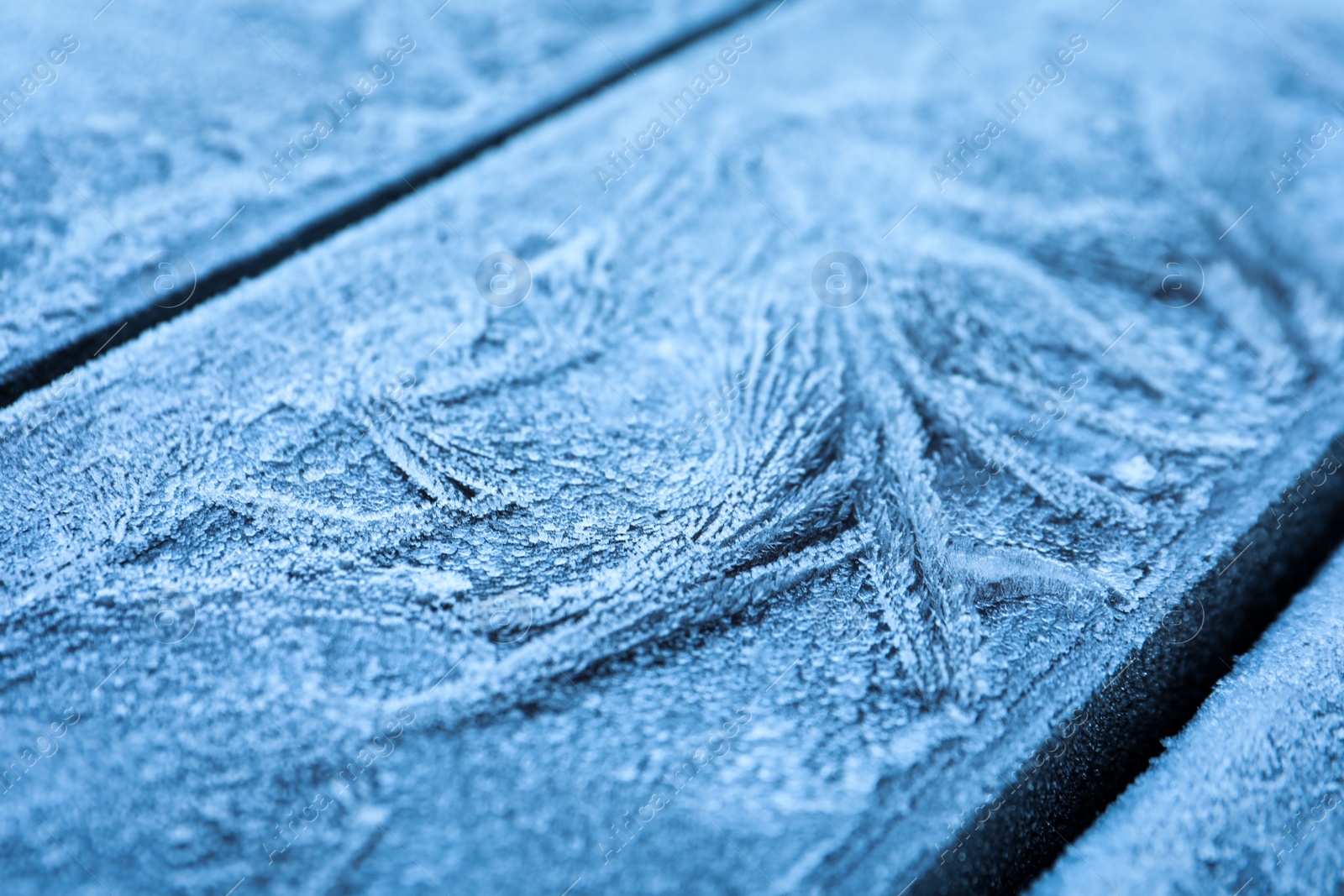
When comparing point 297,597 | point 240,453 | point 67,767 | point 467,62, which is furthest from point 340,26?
point 67,767

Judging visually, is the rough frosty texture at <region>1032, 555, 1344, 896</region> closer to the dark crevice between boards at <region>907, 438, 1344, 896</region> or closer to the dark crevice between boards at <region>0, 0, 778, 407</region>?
the dark crevice between boards at <region>907, 438, 1344, 896</region>

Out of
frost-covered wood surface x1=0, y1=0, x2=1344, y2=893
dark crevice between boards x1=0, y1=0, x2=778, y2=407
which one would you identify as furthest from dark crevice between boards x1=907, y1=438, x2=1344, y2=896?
dark crevice between boards x1=0, y1=0, x2=778, y2=407

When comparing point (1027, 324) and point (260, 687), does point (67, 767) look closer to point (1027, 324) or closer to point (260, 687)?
point (260, 687)

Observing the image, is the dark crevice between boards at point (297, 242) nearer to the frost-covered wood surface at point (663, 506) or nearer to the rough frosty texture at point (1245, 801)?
the frost-covered wood surface at point (663, 506)

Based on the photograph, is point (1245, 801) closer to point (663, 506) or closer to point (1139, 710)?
point (1139, 710)

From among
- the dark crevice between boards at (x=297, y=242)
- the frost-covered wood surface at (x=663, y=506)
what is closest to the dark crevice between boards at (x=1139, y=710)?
the frost-covered wood surface at (x=663, y=506)

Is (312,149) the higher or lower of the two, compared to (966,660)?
higher

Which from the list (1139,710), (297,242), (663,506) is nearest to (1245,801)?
(1139,710)
